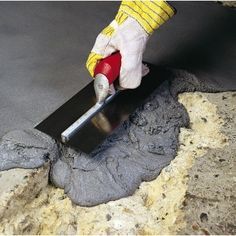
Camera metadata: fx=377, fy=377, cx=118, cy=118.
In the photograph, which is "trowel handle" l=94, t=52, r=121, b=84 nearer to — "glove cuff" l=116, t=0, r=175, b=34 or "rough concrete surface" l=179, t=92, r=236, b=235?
"glove cuff" l=116, t=0, r=175, b=34

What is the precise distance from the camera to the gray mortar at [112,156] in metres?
1.12

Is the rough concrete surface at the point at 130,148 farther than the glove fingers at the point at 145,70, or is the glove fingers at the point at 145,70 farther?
the glove fingers at the point at 145,70

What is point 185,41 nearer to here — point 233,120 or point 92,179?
point 233,120

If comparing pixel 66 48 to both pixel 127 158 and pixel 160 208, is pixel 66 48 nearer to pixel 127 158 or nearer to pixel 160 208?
pixel 127 158

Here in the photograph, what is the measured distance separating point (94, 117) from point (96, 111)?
0.02 meters

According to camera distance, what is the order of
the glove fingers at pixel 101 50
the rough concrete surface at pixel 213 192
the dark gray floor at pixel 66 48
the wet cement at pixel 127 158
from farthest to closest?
1. the dark gray floor at pixel 66 48
2. the glove fingers at pixel 101 50
3. the wet cement at pixel 127 158
4. the rough concrete surface at pixel 213 192

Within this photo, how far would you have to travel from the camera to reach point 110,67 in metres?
1.18

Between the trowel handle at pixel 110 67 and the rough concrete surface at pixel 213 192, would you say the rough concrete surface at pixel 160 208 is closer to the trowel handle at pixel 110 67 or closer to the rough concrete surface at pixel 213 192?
the rough concrete surface at pixel 213 192

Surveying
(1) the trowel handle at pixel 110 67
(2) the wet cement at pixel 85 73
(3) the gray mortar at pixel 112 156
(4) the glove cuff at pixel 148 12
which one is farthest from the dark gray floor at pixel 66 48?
(4) the glove cuff at pixel 148 12

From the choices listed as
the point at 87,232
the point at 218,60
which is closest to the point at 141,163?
the point at 87,232

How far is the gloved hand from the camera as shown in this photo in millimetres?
1192

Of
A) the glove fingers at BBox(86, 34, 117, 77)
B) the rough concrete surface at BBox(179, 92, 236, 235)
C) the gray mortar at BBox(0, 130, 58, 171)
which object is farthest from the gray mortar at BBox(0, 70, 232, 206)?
the glove fingers at BBox(86, 34, 117, 77)

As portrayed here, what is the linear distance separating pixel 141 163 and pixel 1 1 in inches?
48.1

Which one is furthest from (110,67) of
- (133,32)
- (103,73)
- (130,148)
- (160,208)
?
(160,208)
